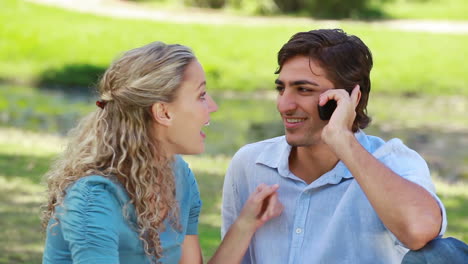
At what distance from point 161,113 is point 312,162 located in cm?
74

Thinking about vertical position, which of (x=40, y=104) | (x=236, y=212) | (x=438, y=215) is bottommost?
(x=40, y=104)

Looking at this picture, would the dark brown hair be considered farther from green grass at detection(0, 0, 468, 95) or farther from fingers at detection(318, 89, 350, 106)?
green grass at detection(0, 0, 468, 95)

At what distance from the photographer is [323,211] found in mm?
3273

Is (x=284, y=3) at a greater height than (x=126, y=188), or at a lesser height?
lesser

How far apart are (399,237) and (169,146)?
84cm

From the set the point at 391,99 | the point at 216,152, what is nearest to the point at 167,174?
the point at 216,152

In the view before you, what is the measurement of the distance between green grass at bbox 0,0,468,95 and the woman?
46.1ft

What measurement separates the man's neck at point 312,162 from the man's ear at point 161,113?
678 millimetres

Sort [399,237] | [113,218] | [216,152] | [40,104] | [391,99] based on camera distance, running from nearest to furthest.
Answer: [113,218], [399,237], [216,152], [40,104], [391,99]

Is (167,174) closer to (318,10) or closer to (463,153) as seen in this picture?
(463,153)

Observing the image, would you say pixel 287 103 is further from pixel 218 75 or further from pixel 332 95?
pixel 218 75

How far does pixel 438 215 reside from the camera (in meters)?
2.94

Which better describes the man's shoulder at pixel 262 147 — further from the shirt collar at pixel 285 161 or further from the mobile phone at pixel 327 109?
the mobile phone at pixel 327 109

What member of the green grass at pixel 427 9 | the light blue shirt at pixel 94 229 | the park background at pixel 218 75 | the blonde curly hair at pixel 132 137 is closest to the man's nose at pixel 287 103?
the blonde curly hair at pixel 132 137
